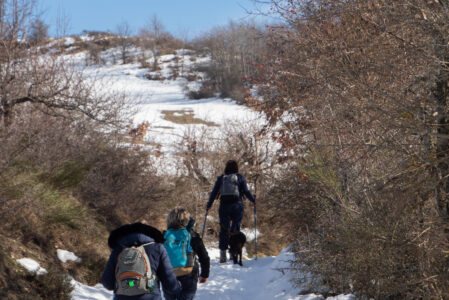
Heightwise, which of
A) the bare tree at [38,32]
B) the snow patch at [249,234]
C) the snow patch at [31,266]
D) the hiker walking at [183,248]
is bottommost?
the snow patch at [249,234]

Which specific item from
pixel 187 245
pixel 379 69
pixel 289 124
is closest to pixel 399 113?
pixel 379 69

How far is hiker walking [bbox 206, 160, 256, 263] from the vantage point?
760 cm

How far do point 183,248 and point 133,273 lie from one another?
1.09 metres

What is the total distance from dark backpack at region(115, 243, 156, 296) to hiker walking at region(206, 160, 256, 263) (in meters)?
4.21

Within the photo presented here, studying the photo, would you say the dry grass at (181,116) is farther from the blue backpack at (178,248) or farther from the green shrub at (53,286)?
the blue backpack at (178,248)

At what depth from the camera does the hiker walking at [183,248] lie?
4422mm

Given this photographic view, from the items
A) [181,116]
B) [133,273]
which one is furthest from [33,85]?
[181,116]

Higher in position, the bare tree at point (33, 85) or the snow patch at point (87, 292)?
the bare tree at point (33, 85)

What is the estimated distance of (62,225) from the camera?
6.92 metres

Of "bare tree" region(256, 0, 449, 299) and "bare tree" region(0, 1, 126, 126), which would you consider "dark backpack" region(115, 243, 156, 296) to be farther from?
"bare tree" region(0, 1, 126, 126)

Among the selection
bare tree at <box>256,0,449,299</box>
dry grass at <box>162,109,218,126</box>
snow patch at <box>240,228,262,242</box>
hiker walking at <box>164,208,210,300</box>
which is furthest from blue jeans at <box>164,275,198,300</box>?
dry grass at <box>162,109,218,126</box>

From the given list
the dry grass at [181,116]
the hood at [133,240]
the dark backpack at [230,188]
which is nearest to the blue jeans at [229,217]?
the dark backpack at [230,188]

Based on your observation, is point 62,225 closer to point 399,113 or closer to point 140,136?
point 140,136

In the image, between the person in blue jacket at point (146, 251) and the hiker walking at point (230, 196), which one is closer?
the person in blue jacket at point (146, 251)
